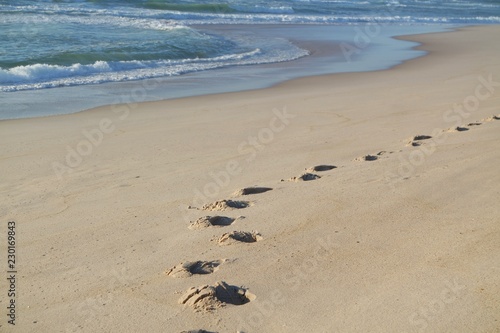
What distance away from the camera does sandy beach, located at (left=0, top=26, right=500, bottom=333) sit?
2.83m

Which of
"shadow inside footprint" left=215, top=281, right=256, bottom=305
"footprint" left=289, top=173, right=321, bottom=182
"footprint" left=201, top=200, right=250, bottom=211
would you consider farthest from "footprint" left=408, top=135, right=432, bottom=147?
"shadow inside footprint" left=215, top=281, right=256, bottom=305

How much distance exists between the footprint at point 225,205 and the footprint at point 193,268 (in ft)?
3.10

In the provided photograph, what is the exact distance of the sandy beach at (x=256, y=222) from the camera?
2.83 metres

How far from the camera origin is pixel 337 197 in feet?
14.2

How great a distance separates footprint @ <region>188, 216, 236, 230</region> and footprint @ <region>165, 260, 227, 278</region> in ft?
1.92

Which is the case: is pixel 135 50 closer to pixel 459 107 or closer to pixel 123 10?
pixel 459 107

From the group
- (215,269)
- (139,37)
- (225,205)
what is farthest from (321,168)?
(139,37)

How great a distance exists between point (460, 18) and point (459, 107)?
2534 cm

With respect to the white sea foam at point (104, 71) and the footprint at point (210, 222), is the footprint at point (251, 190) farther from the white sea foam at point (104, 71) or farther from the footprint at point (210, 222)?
the white sea foam at point (104, 71)

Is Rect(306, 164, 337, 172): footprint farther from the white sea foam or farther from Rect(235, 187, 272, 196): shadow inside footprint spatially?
the white sea foam

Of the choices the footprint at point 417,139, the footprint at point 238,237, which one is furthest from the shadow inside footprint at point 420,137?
the footprint at point 238,237

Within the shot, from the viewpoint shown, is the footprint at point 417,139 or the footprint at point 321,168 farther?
the footprint at point 417,139

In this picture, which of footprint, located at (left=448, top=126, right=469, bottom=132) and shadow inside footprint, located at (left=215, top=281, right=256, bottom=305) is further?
footprint, located at (left=448, top=126, right=469, bottom=132)

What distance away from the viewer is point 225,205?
430cm
